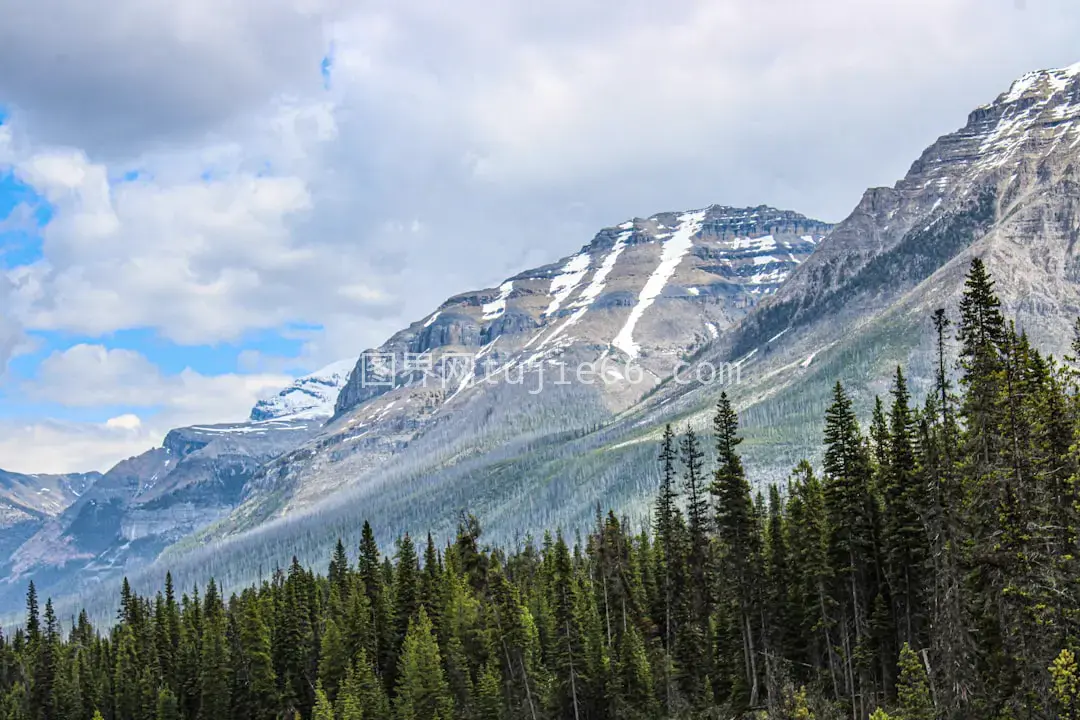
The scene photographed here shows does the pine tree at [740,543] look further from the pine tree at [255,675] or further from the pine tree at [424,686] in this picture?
the pine tree at [255,675]

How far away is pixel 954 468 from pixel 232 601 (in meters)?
111

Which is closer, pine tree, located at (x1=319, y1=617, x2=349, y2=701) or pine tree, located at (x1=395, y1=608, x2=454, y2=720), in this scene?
pine tree, located at (x1=395, y1=608, x2=454, y2=720)

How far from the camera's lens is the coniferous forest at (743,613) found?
37812 mm

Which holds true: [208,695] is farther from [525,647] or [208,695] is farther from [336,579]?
[525,647]

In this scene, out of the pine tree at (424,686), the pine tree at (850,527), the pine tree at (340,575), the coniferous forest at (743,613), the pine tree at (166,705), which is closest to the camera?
the coniferous forest at (743,613)

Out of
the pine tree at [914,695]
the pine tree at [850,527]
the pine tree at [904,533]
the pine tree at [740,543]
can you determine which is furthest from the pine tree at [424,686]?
the pine tree at [914,695]

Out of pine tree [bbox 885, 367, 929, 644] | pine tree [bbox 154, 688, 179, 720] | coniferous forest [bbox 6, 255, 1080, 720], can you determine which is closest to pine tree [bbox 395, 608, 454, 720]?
coniferous forest [bbox 6, 255, 1080, 720]

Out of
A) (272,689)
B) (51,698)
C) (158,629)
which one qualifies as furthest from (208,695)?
(51,698)

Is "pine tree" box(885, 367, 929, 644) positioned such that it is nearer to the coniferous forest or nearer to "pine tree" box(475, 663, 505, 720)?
the coniferous forest

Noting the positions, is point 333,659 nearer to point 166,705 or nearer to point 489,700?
point 489,700

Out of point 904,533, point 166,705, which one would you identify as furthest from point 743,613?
point 166,705

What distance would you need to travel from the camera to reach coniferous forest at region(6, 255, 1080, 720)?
3781 cm

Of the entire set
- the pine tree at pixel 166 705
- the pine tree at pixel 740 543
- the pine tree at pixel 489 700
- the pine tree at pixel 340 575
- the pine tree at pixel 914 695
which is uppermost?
the pine tree at pixel 740 543

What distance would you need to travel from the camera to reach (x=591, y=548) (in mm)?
109375
